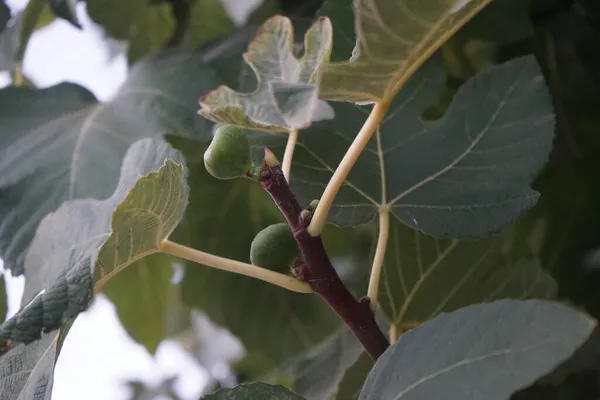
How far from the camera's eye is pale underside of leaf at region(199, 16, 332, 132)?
1.04ft

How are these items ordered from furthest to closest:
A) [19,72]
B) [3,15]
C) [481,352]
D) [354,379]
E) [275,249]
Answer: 1. [19,72]
2. [3,15]
3. [354,379]
4. [275,249]
5. [481,352]

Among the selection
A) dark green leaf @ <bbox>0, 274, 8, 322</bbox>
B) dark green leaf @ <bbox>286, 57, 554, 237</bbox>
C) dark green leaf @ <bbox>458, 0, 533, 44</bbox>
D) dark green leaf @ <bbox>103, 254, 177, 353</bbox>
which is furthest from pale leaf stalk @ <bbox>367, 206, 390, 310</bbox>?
dark green leaf @ <bbox>0, 274, 8, 322</bbox>

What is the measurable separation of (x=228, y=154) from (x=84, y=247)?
10 centimetres

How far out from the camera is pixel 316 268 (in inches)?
13.9

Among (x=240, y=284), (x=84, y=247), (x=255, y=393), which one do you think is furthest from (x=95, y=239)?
(x=240, y=284)

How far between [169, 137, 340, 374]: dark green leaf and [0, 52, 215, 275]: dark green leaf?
0.05 m

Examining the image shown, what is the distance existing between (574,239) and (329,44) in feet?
1.39

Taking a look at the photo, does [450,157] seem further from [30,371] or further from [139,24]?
[139,24]

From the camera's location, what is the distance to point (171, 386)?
1.25 metres

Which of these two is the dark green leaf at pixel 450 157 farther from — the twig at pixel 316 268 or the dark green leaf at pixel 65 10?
the dark green leaf at pixel 65 10

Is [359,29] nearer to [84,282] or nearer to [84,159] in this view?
[84,282]

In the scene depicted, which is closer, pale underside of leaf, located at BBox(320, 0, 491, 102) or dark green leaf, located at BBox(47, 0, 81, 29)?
pale underside of leaf, located at BBox(320, 0, 491, 102)

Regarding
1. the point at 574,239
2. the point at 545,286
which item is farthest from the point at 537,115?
the point at 574,239

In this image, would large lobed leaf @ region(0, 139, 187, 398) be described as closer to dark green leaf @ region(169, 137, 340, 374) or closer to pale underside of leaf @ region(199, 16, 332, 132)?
pale underside of leaf @ region(199, 16, 332, 132)
